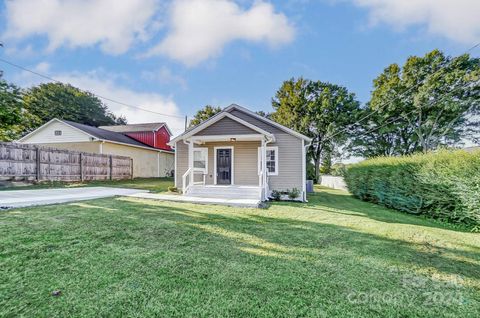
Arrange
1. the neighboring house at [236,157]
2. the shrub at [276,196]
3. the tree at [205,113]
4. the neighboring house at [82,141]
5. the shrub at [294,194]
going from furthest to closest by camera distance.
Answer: the tree at [205,113] → the neighboring house at [82,141] → the shrub at [276,196] → the shrub at [294,194] → the neighboring house at [236,157]

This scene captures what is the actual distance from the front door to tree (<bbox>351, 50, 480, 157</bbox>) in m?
19.0

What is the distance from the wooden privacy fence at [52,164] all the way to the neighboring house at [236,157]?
23.1 ft

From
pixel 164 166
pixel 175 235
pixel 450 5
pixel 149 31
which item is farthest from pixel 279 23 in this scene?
pixel 164 166

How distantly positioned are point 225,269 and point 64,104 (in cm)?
4304

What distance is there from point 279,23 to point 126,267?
1145 centimetres

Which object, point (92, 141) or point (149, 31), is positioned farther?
point (92, 141)

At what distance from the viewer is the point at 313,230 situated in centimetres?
516

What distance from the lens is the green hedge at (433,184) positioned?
6.16 meters

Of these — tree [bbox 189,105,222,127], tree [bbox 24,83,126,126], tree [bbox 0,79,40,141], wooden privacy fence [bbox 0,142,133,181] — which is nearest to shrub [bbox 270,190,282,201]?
wooden privacy fence [bbox 0,142,133,181]

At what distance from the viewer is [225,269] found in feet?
9.93

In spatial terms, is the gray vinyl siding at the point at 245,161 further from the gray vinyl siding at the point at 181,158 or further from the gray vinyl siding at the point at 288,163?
the gray vinyl siding at the point at 181,158

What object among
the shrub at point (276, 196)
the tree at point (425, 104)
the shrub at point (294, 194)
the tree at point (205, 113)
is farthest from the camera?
the tree at point (205, 113)

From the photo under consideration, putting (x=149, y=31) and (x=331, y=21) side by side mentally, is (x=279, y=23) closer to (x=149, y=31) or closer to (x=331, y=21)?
(x=331, y=21)

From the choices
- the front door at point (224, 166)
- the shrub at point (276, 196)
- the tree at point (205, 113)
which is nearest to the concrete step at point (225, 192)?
the shrub at point (276, 196)
